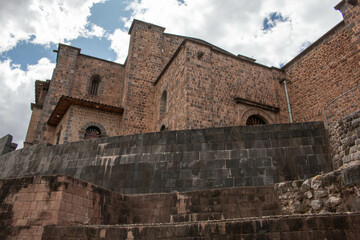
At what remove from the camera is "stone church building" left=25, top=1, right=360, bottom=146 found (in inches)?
538

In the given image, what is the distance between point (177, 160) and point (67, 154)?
4149mm

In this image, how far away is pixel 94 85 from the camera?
66.3ft

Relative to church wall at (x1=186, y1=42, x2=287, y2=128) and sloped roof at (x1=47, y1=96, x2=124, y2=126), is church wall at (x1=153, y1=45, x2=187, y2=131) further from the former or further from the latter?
sloped roof at (x1=47, y1=96, x2=124, y2=126)

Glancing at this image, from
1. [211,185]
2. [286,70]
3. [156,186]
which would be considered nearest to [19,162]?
[156,186]

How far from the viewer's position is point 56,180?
5.84 meters

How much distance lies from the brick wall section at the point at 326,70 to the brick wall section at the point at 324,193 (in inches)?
249

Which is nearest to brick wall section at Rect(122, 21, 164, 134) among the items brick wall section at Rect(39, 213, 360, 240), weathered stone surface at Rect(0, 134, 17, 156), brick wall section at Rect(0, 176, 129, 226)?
weathered stone surface at Rect(0, 134, 17, 156)

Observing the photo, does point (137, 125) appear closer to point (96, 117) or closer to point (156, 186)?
point (96, 117)

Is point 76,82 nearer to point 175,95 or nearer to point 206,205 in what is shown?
point 175,95

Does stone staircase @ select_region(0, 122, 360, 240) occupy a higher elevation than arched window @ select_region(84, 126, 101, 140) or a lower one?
lower

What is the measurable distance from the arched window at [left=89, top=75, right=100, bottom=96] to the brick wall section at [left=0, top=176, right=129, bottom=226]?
14216 mm

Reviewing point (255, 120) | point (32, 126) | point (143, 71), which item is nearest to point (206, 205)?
point (255, 120)

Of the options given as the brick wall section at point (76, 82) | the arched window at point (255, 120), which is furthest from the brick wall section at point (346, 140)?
the brick wall section at point (76, 82)

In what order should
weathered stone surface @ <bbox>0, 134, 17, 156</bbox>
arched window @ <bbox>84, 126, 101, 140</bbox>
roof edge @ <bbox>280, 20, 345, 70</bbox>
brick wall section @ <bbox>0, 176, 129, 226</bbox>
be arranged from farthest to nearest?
arched window @ <bbox>84, 126, 101, 140</bbox>
weathered stone surface @ <bbox>0, 134, 17, 156</bbox>
roof edge @ <bbox>280, 20, 345, 70</bbox>
brick wall section @ <bbox>0, 176, 129, 226</bbox>
